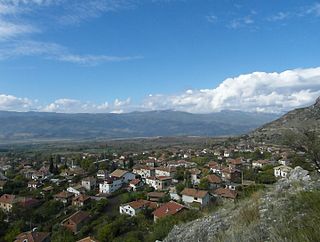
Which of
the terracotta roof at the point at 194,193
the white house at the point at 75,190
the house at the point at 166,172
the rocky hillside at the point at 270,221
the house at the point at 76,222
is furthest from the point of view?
the house at the point at 166,172

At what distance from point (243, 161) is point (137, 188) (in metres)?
20.9

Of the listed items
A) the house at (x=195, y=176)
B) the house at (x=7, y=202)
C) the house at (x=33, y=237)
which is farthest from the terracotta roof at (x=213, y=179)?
the house at (x=7, y=202)

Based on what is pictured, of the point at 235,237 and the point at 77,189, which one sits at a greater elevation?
the point at 235,237

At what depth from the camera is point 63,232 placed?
27.8m

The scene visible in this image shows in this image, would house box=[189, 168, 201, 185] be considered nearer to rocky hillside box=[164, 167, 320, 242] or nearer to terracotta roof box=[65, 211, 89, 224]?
terracotta roof box=[65, 211, 89, 224]

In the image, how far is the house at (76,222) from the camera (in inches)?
1163

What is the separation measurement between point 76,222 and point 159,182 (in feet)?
57.5

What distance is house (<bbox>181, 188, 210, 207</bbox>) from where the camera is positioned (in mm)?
34156

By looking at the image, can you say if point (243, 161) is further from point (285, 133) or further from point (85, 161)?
point (285, 133)

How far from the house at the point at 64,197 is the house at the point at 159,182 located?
36.0 ft

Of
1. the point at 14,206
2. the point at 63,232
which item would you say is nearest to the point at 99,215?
the point at 63,232

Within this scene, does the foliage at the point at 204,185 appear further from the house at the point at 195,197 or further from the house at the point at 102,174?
the house at the point at 102,174

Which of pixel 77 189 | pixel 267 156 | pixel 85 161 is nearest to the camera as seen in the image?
pixel 77 189

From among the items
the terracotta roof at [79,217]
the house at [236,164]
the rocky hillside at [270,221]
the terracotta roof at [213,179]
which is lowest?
the terracotta roof at [79,217]
